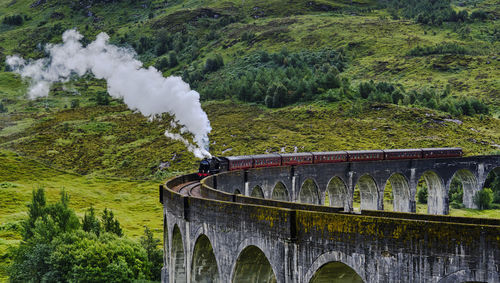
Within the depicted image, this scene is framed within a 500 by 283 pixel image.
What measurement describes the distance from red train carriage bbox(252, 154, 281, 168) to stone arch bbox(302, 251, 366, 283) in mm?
31131

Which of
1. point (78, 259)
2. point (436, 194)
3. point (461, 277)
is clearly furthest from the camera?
point (436, 194)

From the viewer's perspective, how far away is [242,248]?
2025cm

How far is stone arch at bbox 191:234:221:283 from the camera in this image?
25766 millimetres

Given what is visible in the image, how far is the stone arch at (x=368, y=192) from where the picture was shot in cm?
5456

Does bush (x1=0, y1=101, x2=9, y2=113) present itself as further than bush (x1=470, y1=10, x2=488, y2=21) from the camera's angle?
No

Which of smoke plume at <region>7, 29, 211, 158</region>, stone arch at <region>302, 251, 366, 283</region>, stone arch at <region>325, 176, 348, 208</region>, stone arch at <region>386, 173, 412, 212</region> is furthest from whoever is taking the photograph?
smoke plume at <region>7, 29, 211, 158</region>

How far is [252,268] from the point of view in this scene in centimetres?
2156

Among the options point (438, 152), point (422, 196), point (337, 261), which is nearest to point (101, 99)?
point (422, 196)

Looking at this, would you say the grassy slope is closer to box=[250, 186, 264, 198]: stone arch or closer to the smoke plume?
the smoke plume

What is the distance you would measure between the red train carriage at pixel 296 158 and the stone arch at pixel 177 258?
21.8 meters

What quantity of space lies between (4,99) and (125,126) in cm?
5363

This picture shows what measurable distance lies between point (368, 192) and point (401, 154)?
6979mm

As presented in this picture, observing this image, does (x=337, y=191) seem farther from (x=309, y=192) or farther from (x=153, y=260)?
(x=153, y=260)

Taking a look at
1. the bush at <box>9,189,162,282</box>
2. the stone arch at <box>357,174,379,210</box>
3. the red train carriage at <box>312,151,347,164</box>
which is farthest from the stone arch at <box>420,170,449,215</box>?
the bush at <box>9,189,162,282</box>
